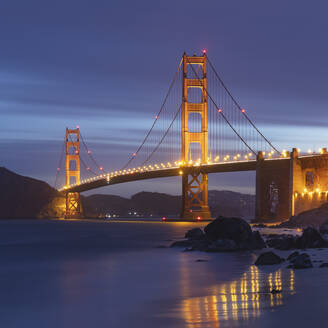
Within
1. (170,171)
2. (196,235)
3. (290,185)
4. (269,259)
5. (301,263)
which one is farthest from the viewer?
(170,171)

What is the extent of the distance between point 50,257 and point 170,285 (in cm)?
1118

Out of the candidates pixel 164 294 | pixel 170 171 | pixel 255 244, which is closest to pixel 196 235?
pixel 255 244

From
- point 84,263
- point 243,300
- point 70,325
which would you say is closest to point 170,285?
point 243,300

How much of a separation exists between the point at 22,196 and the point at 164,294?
108 m

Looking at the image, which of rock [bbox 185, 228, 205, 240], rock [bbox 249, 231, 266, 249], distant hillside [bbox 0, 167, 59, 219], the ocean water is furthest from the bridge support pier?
distant hillside [bbox 0, 167, 59, 219]

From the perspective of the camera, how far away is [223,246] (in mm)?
23703

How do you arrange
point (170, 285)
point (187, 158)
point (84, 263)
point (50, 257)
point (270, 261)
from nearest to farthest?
point (170, 285), point (270, 261), point (84, 263), point (50, 257), point (187, 158)

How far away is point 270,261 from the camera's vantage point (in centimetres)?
1753

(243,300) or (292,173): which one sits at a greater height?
(292,173)

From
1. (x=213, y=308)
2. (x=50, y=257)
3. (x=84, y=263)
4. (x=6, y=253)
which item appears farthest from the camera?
(x=6, y=253)

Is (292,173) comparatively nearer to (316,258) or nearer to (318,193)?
(318,193)

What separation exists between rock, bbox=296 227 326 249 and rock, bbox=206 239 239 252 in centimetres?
243

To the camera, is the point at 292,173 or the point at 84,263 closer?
the point at 84,263

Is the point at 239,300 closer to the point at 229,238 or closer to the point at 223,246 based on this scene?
the point at 223,246
